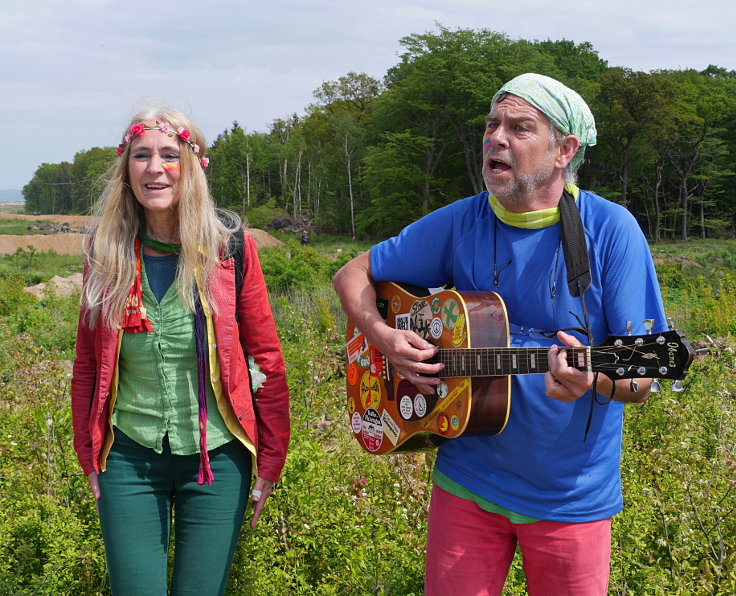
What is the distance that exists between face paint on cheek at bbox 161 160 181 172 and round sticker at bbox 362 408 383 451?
1296 millimetres

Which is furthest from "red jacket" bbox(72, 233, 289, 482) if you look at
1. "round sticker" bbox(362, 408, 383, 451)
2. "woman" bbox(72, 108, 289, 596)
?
"round sticker" bbox(362, 408, 383, 451)

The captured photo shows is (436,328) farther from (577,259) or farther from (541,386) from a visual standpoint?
(577,259)

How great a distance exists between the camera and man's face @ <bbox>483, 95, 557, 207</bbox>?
2311 millimetres

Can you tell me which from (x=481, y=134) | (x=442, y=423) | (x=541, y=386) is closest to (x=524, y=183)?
(x=541, y=386)

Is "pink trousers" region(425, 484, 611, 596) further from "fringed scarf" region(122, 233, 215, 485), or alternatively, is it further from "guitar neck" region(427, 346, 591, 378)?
"fringed scarf" region(122, 233, 215, 485)

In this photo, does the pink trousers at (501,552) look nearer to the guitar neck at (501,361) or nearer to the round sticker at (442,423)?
the round sticker at (442,423)

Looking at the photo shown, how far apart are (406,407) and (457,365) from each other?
17.5 inches

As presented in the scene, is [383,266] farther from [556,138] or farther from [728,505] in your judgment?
[728,505]

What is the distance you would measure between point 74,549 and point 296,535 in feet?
3.11

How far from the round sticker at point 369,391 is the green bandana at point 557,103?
129 centimetres

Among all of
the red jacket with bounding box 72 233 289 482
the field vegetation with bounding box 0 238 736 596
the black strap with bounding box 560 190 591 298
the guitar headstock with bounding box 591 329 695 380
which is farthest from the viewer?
the field vegetation with bounding box 0 238 736 596

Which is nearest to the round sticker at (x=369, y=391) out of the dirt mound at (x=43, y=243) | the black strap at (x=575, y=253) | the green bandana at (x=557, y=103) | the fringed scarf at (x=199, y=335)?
the fringed scarf at (x=199, y=335)

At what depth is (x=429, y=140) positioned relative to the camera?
1780 inches

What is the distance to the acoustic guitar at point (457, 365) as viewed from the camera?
201 centimetres
